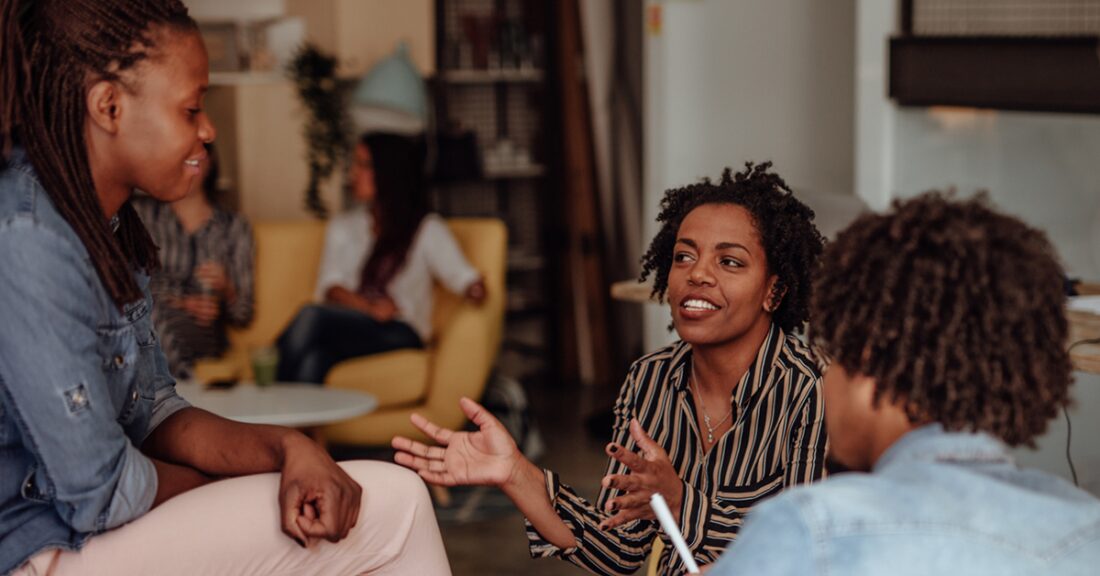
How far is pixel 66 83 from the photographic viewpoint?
1.60 metres

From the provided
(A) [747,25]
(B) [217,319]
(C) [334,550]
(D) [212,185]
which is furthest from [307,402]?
(C) [334,550]

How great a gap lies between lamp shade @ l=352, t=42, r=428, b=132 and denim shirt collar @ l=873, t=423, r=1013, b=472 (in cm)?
478

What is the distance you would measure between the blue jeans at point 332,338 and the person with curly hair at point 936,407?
3.79 m

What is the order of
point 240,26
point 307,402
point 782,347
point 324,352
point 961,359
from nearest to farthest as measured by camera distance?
point 961,359
point 782,347
point 307,402
point 324,352
point 240,26

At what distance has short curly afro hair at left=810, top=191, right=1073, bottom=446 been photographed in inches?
47.0

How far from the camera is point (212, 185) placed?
5266 millimetres

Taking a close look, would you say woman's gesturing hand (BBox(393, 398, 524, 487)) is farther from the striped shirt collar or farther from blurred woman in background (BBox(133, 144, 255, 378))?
blurred woman in background (BBox(133, 144, 255, 378))

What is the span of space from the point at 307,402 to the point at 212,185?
50.9 inches

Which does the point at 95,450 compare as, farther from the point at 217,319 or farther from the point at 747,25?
the point at 747,25

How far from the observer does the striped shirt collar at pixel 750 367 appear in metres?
2.07

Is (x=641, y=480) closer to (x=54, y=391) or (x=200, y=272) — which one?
(x=54, y=391)

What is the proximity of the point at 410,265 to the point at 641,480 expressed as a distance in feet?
11.4

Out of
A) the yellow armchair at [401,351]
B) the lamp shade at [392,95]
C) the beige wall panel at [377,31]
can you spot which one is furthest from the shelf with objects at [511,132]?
the yellow armchair at [401,351]

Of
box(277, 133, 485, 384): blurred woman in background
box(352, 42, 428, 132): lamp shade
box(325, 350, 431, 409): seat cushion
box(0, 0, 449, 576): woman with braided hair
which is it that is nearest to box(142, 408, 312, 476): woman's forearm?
box(0, 0, 449, 576): woman with braided hair
